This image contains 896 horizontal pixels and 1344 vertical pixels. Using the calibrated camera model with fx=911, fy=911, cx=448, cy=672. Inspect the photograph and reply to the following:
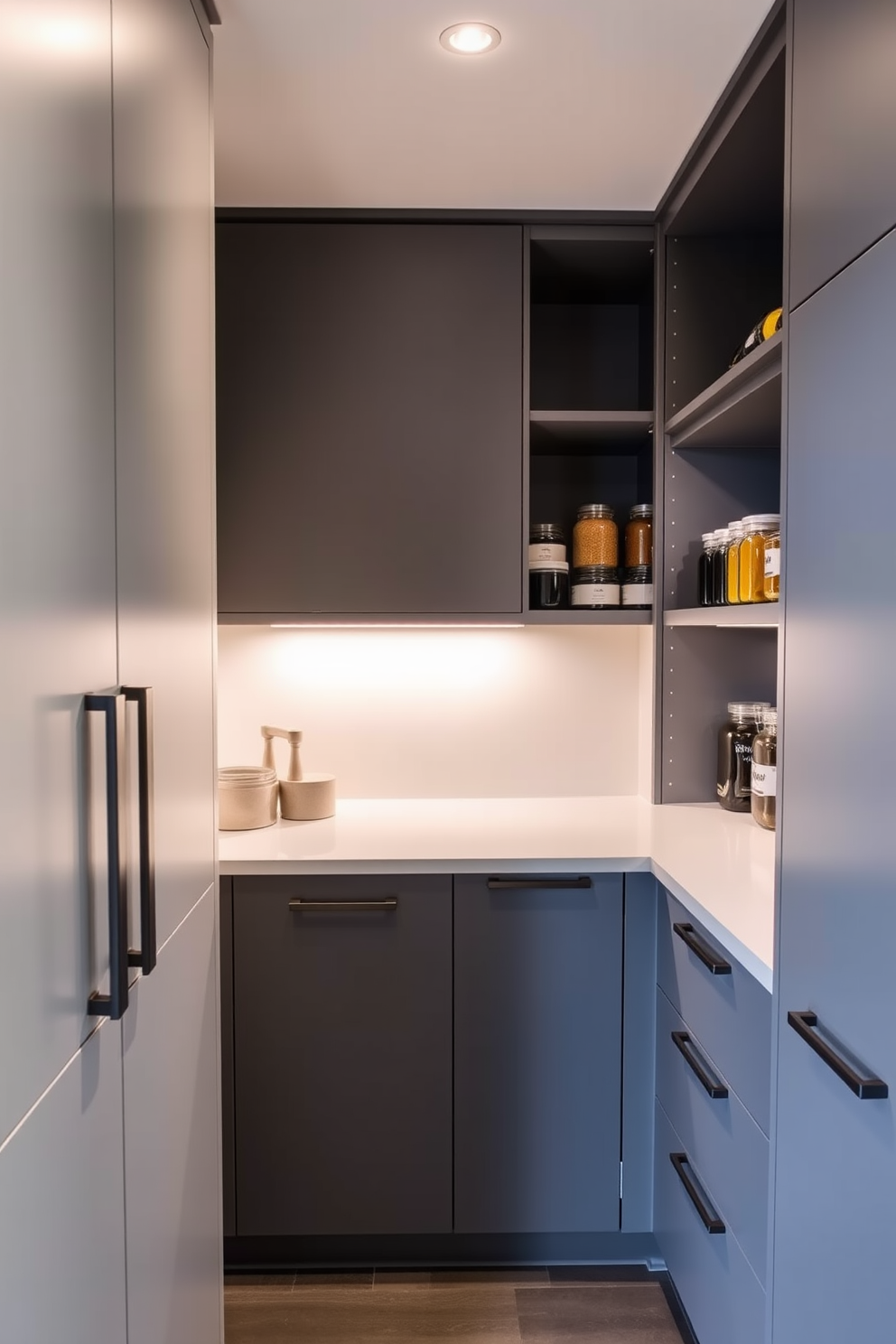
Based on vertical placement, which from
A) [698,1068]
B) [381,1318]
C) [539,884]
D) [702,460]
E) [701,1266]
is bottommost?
[381,1318]

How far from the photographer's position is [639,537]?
2.35 meters

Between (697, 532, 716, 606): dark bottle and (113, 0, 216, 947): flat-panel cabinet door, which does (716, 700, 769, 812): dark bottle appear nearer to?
(697, 532, 716, 606): dark bottle

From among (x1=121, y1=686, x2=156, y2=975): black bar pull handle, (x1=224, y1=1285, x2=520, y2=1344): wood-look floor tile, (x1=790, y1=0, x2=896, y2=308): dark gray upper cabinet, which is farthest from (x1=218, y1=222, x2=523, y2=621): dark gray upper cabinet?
(x1=224, y1=1285, x2=520, y2=1344): wood-look floor tile

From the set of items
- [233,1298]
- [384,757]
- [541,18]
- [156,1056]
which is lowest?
[233,1298]

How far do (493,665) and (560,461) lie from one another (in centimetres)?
61

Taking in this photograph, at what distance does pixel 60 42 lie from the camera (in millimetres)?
869

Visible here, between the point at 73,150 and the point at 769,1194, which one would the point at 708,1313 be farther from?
the point at 73,150

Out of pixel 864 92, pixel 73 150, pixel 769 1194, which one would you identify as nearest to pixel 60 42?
pixel 73 150

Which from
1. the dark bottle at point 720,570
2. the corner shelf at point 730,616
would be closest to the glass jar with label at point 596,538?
the corner shelf at point 730,616

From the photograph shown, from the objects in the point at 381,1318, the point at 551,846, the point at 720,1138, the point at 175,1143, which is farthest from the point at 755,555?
the point at 381,1318

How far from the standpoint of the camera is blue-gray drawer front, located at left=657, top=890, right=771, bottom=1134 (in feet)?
4.59

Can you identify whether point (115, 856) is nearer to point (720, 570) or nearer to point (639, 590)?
point (720, 570)

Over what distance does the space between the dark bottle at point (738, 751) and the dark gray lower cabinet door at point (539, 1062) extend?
483 millimetres

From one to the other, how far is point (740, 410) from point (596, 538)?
1.95ft
